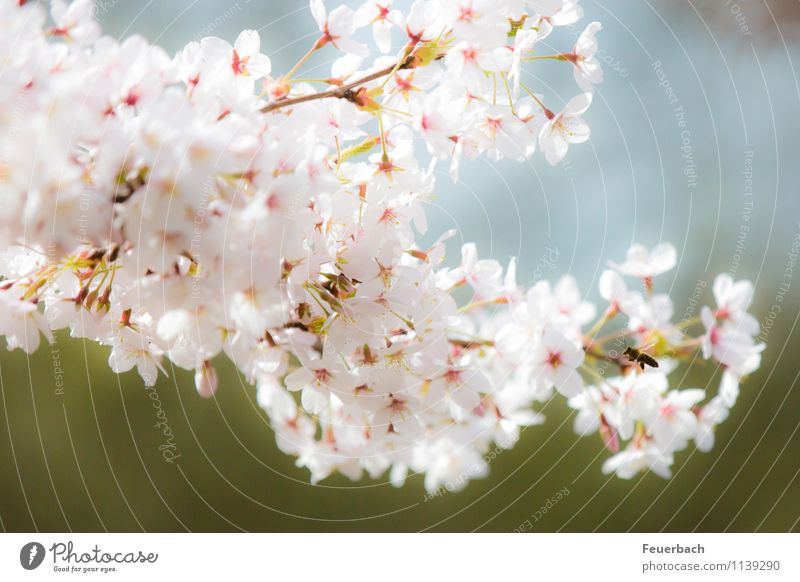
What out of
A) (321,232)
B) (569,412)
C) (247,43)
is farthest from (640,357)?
(569,412)

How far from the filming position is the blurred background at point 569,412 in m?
1.16

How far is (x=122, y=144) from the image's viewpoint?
42 cm

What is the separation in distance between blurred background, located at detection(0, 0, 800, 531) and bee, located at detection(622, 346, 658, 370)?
26 cm

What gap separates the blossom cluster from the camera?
1.38ft

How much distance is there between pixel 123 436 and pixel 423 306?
47.3 inches

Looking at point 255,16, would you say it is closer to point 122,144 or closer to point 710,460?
point 122,144

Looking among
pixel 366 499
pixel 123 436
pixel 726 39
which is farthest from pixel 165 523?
pixel 726 39

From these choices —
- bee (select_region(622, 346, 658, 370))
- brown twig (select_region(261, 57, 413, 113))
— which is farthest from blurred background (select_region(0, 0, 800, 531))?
brown twig (select_region(261, 57, 413, 113))

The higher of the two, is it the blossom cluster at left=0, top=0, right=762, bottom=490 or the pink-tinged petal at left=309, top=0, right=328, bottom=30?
the pink-tinged petal at left=309, top=0, right=328, bottom=30

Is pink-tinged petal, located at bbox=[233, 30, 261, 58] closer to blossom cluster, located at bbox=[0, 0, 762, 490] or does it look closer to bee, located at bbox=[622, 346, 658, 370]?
blossom cluster, located at bbox=[0, 0, 762, 490]

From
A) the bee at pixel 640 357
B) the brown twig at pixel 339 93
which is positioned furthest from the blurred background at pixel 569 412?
the brown twig at pixel 339 93

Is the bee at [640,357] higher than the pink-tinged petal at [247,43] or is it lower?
lower

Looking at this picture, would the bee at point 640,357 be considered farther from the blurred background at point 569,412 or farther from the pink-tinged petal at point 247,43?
the pink-tinged petal at point 247,43

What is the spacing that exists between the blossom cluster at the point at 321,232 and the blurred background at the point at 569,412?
0.28 metres
